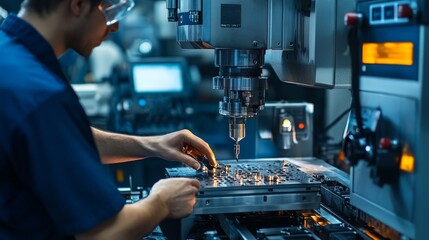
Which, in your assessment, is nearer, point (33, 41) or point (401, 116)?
point (401, 116)

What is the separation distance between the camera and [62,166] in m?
1.39

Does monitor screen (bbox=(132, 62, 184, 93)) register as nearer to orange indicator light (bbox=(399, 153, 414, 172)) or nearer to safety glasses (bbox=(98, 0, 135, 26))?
safety glasses (bbox=(98, 0, 135, 26))

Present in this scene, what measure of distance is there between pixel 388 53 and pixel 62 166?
2.68 ft

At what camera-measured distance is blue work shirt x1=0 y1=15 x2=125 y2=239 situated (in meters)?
1.37

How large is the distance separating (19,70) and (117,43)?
4.90 meters

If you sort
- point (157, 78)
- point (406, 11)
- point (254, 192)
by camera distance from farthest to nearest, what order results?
point (157, 78) < point (254, 192) < point (406, 11)

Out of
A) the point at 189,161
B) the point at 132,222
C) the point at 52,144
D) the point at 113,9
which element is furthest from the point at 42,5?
the point at 189,161

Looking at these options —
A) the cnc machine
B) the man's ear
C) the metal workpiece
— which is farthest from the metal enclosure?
the man's ear

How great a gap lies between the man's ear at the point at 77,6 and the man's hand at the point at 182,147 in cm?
71

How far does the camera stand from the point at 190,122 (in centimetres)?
487

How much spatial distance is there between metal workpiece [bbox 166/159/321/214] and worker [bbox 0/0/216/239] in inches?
7.0

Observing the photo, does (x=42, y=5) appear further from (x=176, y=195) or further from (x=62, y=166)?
(x=176, y=195)

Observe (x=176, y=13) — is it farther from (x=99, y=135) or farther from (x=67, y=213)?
(x=67, y=213)

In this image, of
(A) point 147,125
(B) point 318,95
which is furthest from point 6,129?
(B) point 318,95
